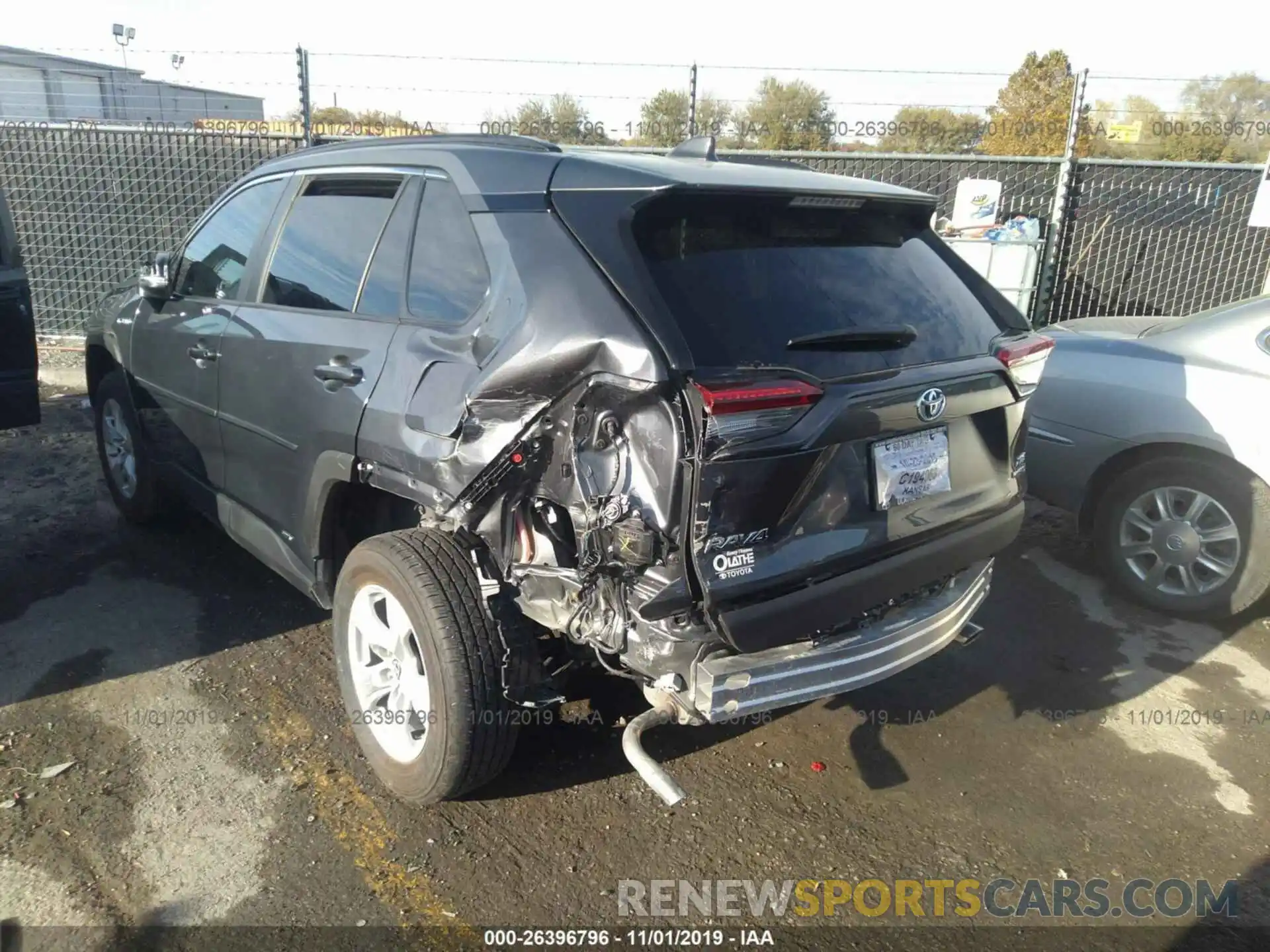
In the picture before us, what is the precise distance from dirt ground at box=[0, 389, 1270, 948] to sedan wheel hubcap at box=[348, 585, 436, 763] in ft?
0.75

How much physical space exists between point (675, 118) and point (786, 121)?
1913 millimetres

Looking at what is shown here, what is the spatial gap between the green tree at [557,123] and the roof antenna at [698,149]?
21.7 feet

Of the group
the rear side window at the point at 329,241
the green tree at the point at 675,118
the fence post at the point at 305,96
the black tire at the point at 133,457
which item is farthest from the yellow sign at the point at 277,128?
the rear side window at the point at 329,241

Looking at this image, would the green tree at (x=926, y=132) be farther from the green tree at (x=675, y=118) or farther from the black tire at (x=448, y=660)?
the black tire at (x=448, y=660)

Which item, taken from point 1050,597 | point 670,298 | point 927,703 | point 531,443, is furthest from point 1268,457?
point 531,443

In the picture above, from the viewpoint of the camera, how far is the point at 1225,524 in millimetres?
4312

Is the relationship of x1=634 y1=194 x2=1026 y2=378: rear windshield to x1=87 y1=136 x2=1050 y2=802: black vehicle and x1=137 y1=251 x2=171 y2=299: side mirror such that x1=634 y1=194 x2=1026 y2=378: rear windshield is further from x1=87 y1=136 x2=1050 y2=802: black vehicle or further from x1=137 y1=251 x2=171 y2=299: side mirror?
x1=137 y1=251 x2=171 y2=299: side mirror

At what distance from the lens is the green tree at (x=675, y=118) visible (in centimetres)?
997

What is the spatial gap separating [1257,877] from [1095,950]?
2.33ft

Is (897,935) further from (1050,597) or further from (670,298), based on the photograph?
(1050,597)

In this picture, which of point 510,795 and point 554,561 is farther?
point 510,795

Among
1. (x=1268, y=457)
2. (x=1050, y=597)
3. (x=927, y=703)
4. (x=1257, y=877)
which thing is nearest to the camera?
(x=1257, y=877)

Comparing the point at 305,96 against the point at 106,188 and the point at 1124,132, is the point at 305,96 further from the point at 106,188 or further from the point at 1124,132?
the point at 1124,132

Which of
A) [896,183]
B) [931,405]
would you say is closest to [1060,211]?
[896,183]
